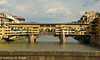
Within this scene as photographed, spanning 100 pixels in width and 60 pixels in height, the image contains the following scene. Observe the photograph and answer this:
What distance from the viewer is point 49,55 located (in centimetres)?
1233

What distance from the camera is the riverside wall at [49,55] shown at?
39.9ft

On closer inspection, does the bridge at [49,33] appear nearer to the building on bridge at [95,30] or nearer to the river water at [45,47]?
the building on bridge at [95,30]

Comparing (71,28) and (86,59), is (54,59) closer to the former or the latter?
(86,59)

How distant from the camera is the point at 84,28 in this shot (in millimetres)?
62344

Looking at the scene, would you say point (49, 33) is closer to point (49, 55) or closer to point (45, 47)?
point (45, 47)

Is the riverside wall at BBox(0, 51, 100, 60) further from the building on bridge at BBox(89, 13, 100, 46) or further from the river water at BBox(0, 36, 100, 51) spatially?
the building on bridge at BBox(89, 13, 100, 46)

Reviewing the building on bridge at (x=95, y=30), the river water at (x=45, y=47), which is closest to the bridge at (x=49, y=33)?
the building on bridge at (x=95, y=30)

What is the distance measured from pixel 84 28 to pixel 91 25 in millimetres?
5002

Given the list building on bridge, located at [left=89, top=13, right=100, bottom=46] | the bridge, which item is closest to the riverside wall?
building on bridge, located at [left=89, top=13, right=100, bottom=46]

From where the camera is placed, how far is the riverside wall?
479 inches

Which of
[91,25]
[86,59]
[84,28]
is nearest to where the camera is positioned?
[86,59]

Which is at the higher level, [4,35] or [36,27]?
[36,27]

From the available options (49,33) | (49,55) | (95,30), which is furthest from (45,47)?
(49,55)

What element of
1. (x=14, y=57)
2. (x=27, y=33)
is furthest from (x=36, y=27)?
(x=14, y=57)
